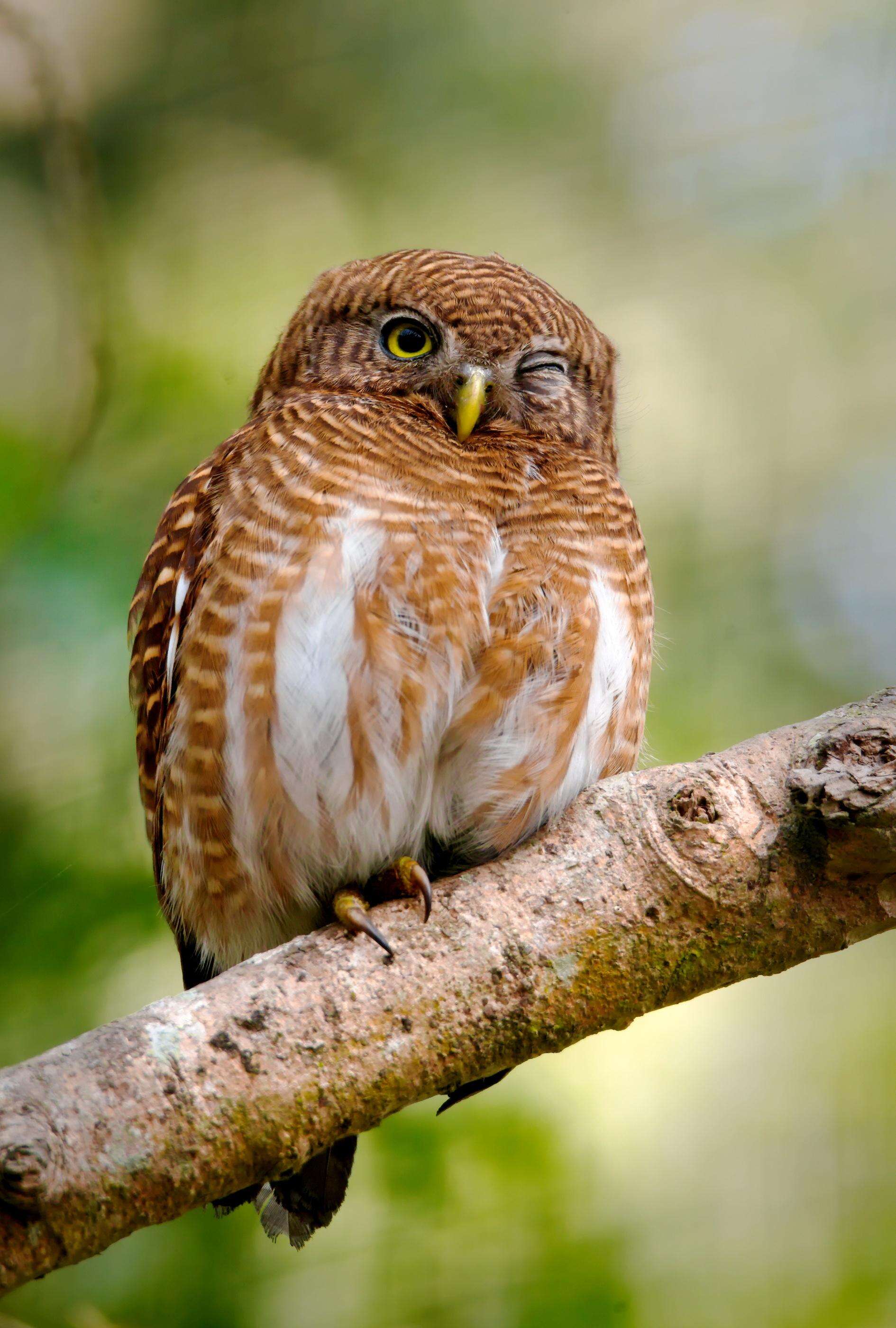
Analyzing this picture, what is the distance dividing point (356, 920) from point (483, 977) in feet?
0.70

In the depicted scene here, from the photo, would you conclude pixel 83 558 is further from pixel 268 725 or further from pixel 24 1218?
pixel 24 1218

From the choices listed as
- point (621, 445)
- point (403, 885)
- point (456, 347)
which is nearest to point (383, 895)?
point (403, 885)

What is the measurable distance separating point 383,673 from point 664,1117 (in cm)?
161

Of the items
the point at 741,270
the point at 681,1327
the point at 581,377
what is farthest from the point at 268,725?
the point at 741,270

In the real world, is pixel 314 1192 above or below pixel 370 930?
below

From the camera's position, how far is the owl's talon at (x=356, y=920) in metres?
1.94

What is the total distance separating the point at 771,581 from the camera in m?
3.82

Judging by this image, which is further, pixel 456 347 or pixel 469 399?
pixel 456 347

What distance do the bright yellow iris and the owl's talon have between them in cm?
143

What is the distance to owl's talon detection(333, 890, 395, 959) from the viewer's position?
1943 mm

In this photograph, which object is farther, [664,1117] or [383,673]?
[664,1117]

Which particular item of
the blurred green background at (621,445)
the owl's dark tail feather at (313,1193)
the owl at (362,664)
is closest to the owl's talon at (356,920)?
the owl at (362,664)

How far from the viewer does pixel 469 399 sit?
9.02 ft

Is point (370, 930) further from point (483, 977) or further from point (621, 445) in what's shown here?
point (621, 445)
